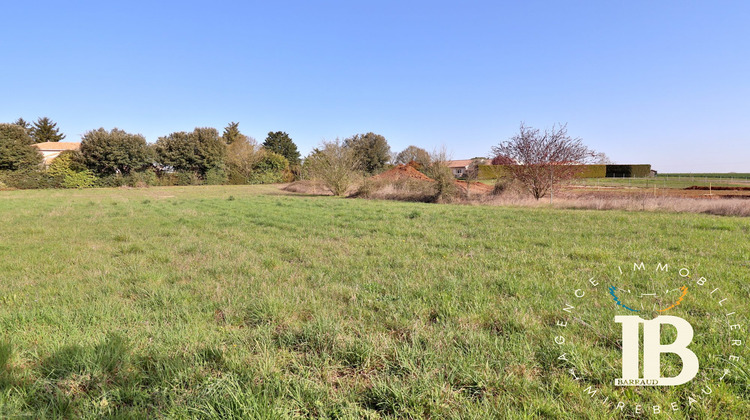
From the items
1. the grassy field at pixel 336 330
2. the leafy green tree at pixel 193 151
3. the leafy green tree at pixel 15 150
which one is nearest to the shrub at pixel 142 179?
the leafy green tree at pixel 193 151

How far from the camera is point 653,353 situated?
6.45 feet

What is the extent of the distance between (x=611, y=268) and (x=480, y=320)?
2439mm

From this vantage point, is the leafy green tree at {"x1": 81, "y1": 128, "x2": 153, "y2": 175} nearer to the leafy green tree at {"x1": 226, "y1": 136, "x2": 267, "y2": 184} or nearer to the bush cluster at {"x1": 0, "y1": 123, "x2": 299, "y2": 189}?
the bush cluster at {"x1": 0, "y1": 123, "x2": 299, "y2": 189}

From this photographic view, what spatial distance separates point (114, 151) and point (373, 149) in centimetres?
3187

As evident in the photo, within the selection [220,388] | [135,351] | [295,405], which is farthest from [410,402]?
[135,351]

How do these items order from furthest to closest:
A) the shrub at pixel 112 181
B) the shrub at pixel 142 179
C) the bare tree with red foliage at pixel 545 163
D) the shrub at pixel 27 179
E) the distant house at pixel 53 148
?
the distant house at pixel 53 148
the shrub at pixel 142 179
the shrub at pixel 112 181
the shrub at pixel 27 179
the bare tree with red foliage at pixel 545 163

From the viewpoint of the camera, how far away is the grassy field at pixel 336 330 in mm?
1727

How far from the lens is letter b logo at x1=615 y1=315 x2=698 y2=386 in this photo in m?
1.82

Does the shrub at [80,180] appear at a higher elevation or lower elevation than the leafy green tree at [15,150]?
lower

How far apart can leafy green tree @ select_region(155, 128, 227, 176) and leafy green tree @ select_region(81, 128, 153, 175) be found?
7.94 ft

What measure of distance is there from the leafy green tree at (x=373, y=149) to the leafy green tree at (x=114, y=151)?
1029 inches

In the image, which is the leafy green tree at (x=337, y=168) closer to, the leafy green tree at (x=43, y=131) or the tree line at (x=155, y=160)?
the tree line at (x=155, y=160)

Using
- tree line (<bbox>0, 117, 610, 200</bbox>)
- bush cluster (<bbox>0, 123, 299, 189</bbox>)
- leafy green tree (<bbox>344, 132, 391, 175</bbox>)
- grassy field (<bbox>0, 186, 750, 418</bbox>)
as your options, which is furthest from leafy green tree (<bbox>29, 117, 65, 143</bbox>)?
grassy field (<bbox>0, 186, 750, 418</bbox>)

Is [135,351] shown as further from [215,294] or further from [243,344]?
[215,294]
